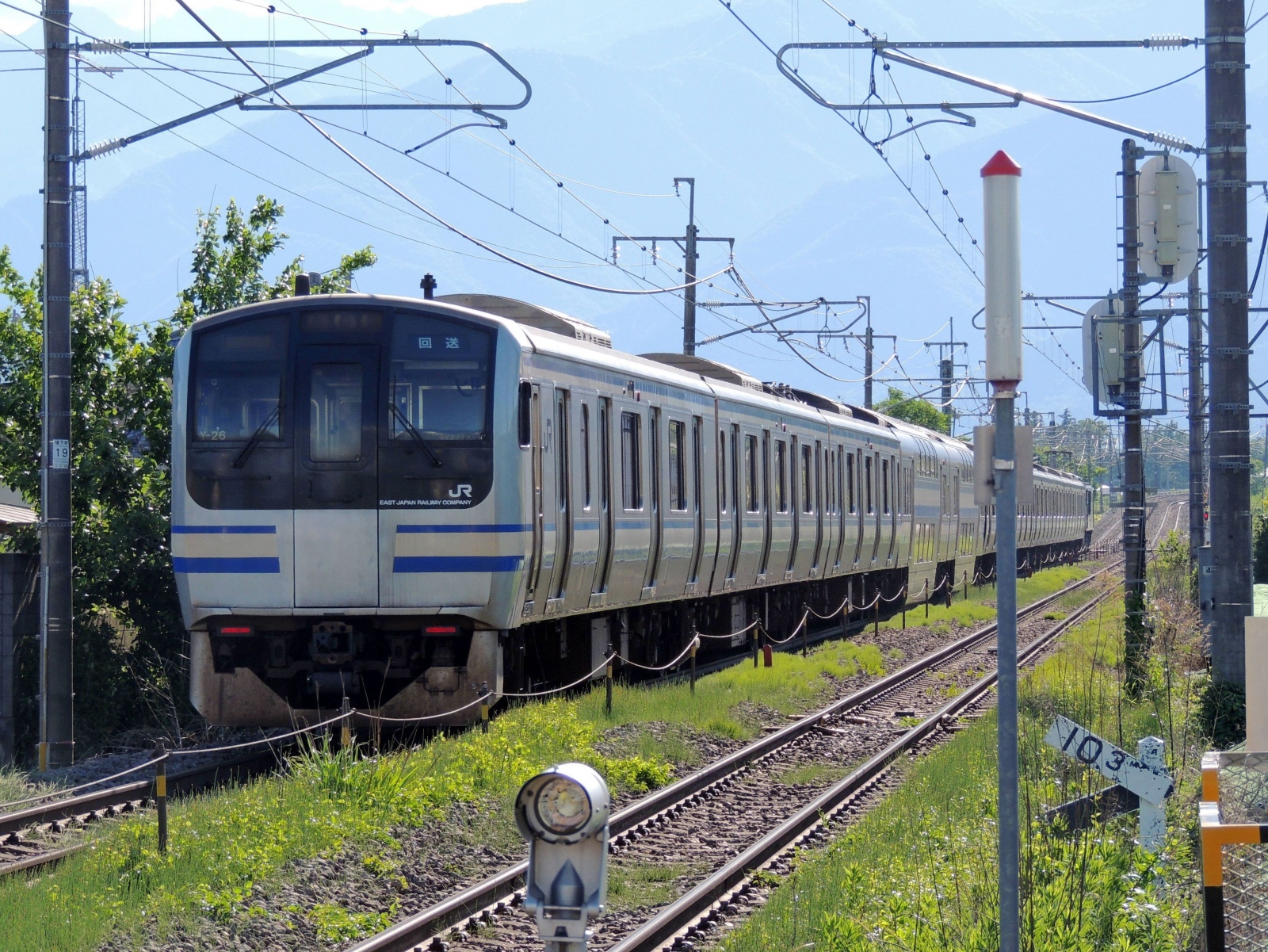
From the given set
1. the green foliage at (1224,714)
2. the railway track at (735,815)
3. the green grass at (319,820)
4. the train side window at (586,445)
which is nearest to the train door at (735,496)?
the railway track at (735,815)

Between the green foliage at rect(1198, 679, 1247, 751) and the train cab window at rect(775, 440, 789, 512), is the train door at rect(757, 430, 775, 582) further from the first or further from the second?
the green foliage at rect(1198, 679, 1247, 751)

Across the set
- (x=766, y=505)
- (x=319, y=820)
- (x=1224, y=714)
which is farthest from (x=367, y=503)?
(x=766, y=505)

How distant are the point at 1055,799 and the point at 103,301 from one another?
11.6 m

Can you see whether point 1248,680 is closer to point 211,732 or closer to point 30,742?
point 211,732

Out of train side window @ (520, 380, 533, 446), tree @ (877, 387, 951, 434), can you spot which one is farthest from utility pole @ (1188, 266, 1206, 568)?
tree @ (877, 387, 951, 434)

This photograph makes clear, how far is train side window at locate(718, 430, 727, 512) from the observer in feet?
60.1

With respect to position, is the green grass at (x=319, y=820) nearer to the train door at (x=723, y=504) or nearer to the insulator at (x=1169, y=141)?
the train door at (x=723, y=504)

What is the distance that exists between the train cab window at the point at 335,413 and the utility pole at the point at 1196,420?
15.3m

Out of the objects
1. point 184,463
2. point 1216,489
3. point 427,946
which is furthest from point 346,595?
point 1216,489

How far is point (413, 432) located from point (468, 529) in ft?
2.67

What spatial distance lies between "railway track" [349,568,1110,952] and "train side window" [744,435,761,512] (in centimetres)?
249

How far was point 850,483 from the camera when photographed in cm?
2542

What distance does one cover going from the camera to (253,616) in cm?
1252

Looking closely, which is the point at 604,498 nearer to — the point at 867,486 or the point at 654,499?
the point at 654,499
